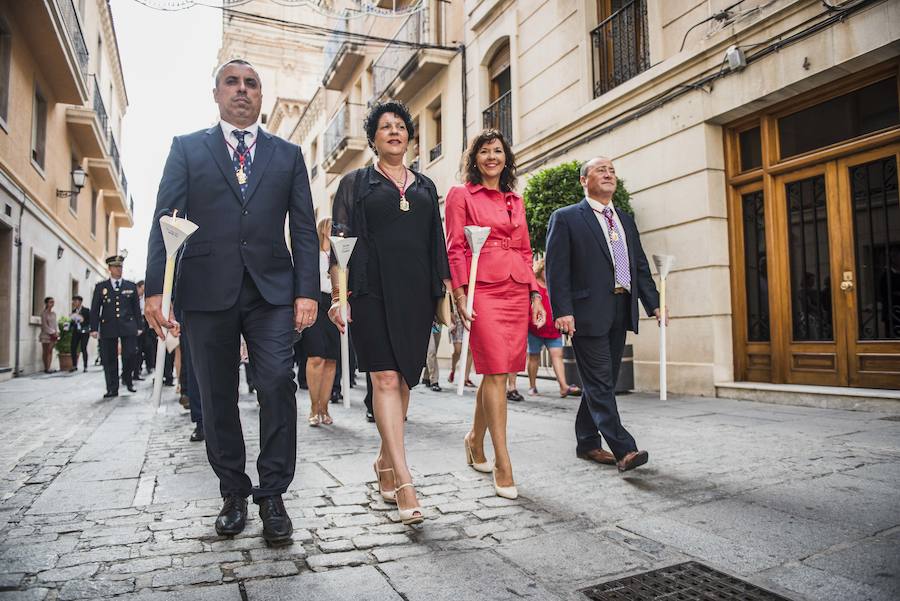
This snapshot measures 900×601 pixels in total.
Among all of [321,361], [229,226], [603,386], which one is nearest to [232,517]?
[229,226]

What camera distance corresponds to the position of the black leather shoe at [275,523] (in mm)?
2703

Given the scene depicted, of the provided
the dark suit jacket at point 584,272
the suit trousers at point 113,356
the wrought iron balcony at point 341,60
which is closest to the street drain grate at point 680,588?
the dark suit jacket at point 584,272

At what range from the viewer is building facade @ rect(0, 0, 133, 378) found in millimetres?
13414

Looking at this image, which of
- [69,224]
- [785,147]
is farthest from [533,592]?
[69,224]

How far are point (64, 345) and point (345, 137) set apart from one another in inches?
425

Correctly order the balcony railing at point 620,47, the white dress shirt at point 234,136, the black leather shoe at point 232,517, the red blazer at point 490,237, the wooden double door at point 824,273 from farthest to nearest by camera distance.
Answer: the balcony railing at point 620,47, the wooden double door at point 824,273, the red blazer at point 490,237, the white dress shirt at point 234,136, the black leather shoe at point 232,517

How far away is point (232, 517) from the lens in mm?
2855

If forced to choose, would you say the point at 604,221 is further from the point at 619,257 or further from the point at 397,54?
the point at 397,54

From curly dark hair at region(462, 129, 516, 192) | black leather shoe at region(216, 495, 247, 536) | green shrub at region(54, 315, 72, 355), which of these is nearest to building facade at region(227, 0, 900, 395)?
curly dark hair at region(462, 129, 516, 192)

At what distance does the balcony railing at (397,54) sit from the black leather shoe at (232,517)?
1387 centimetres

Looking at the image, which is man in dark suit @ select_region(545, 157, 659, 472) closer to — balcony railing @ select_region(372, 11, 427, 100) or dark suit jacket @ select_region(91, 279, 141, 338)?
dark suit jacket @ select_region(91, 279, 141, 338)

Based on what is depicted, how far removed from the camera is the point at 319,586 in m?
2.26

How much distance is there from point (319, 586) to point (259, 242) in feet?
4.89

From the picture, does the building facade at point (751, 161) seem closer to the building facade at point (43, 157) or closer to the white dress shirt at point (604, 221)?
the white dress shirt at point (604, 221)
